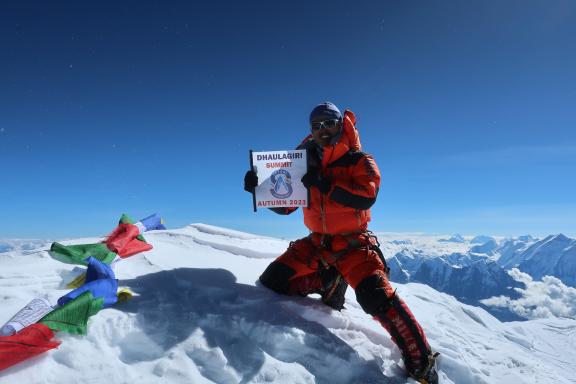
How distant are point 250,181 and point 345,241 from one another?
5.95 feet

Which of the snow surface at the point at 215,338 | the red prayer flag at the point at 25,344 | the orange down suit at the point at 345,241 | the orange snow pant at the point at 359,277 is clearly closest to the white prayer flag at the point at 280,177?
the orange down suit at the point at 345,241

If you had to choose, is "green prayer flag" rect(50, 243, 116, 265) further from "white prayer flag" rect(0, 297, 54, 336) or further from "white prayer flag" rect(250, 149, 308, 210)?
"white prayer flag" rect(250, 149, 308, 210)

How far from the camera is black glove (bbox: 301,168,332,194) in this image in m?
5.49

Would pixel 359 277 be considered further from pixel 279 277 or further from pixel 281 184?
pixel 281 184

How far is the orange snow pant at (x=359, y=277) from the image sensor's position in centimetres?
446

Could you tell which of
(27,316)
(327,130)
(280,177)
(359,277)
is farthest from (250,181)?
(27,316)

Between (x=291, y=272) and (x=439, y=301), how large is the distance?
6.54 m

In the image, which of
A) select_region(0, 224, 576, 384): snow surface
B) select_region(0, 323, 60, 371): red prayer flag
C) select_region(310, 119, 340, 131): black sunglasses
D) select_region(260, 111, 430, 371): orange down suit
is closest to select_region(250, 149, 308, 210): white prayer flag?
select_region(260, 111, 430, 371): orange down suit

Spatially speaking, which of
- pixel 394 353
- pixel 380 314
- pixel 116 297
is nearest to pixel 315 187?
pixel 380 314

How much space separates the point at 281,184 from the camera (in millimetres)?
5750

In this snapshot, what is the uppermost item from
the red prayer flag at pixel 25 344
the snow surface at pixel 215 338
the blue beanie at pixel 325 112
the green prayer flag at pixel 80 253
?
the blue beanie at pixel 325 112

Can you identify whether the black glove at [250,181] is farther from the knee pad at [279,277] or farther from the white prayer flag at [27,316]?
the white prayer flag at [27,316]

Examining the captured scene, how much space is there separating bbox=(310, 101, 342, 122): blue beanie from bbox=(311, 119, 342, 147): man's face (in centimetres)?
5

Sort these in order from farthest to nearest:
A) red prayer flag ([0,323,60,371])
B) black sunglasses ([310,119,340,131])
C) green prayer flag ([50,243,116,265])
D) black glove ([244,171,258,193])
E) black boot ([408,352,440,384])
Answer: green prayer flag ([50,243,116,265])
black sunglasses ([310,119,340,131])
black glove ([244,171,258,193])
black boot ([408,352,440,384])
red prayer flag ([0,323,60,371])
